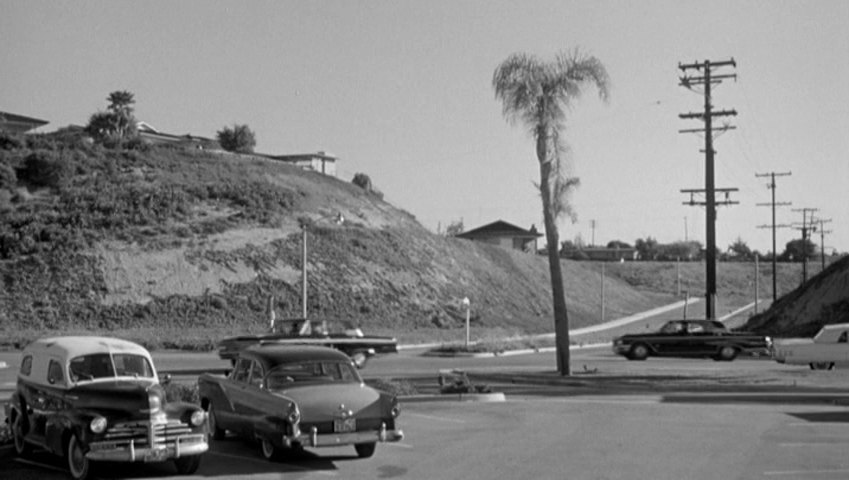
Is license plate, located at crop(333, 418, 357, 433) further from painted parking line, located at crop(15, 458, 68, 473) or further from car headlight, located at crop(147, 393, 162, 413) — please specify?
painted parking line, located at crop(15, 458, 68, 473)

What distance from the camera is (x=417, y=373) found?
112 feet

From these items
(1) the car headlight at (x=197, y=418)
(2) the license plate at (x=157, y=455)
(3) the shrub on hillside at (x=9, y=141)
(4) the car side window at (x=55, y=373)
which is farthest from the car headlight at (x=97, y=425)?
(3) the shrub on hillside at (x=9, y=141)

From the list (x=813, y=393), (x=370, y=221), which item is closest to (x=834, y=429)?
(x=813, y=393)

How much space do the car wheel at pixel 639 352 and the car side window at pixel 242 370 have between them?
2623 centimetres

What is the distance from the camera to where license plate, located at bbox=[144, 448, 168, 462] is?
14.0 m

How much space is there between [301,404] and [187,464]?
172cm

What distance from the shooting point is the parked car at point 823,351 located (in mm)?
35500

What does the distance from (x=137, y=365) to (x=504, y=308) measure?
2613 inches

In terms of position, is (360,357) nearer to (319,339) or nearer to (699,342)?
(319,339)

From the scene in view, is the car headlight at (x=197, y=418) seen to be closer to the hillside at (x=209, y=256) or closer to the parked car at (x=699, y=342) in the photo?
the parked car at (x=699, y=342)

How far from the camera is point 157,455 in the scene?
14.0 m

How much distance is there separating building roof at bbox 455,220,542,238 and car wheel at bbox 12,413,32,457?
108669 millimetres

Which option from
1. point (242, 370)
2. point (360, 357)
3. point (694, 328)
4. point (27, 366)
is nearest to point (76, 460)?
point (27, 366)

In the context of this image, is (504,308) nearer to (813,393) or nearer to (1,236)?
(1,236)
